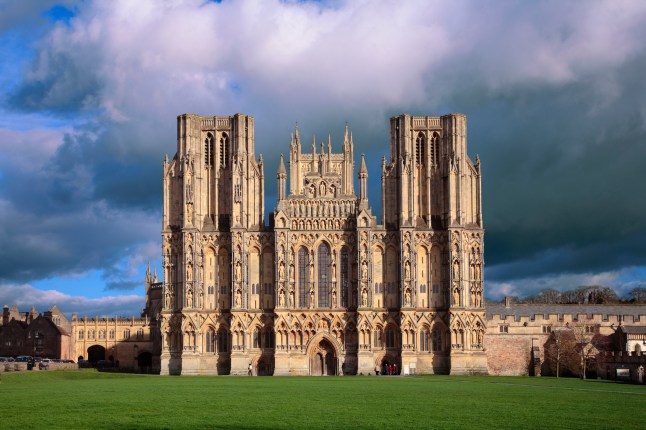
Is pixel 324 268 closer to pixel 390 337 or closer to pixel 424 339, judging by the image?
pixel 390 337

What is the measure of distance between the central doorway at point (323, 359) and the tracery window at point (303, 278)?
474 cm

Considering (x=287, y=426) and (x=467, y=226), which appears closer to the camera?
(x=287, y=426)

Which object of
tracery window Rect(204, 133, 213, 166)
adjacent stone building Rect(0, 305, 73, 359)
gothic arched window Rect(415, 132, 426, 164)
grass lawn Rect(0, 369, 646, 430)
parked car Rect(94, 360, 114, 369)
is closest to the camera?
grass lawn Rect(0, 369, 646, 430)

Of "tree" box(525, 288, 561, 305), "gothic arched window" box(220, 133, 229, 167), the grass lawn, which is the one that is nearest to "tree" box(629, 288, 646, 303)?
"tree" box(525, 288, 561, 305)

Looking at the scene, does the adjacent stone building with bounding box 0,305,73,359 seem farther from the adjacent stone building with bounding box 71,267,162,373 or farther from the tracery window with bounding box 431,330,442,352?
the tracery window with bounding box 431,330,442,352

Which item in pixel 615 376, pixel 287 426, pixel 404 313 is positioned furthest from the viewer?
pixel 404 313

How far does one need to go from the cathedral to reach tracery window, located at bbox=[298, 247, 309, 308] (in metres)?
Result: 0.12

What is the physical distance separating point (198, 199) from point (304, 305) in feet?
53.2

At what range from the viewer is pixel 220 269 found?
102250mm

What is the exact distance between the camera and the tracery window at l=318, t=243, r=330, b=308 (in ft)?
334

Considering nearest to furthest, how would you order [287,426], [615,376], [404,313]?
1. [287,426]
2. [615,376]
3. [404,313]

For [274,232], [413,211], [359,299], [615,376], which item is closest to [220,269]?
[274,232]

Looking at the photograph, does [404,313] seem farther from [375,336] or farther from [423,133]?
[423,133]

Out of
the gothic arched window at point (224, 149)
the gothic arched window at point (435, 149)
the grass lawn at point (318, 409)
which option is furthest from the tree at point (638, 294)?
the grass lawn at point (318, 409)
